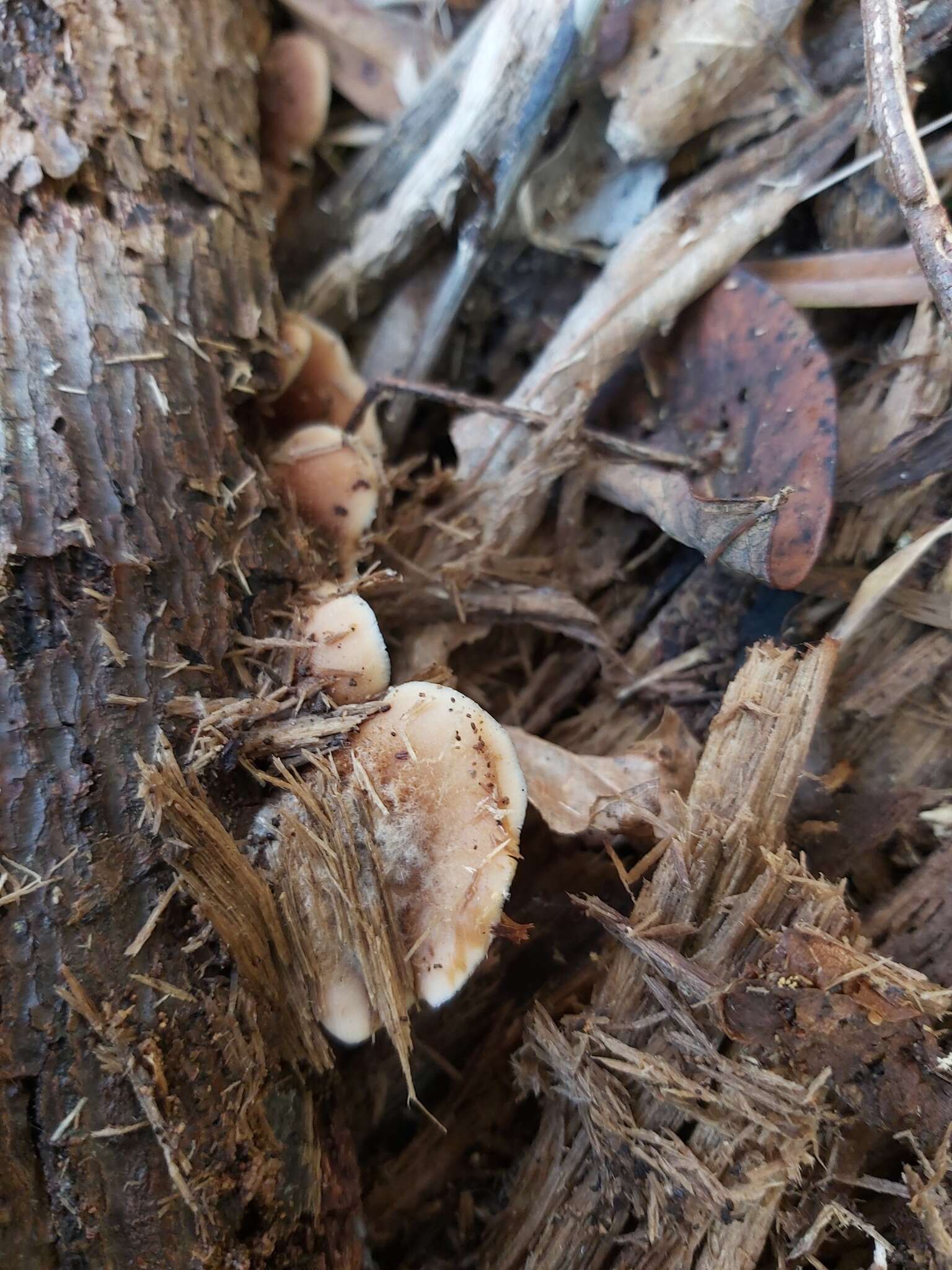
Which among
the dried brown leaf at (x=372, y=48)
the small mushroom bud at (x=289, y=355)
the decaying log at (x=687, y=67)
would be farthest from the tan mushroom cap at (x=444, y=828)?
the dried brown leaf at (x=372, y=48)

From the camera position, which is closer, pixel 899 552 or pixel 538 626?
pixel 899 552

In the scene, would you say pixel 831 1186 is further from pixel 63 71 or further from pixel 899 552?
pixel 63 71

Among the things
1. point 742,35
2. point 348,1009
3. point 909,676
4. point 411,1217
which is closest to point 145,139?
point 742,35

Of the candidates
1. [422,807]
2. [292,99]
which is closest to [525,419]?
[422,807]

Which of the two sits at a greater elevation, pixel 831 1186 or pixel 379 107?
pixel 379 107

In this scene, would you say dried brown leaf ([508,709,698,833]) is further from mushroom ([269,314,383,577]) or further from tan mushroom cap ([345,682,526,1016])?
mushroom ([269,314,383,577])

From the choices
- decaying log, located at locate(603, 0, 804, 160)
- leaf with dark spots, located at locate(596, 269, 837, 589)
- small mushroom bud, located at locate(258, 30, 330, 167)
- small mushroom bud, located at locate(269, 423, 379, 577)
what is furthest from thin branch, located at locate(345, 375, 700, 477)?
small mushroom bud, located at locate(258, 30, 330, 167)

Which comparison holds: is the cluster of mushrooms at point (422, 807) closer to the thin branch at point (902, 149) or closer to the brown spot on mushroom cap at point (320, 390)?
the brown spot on mushroom cap at point (320, 390)
